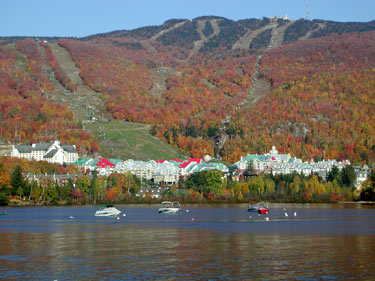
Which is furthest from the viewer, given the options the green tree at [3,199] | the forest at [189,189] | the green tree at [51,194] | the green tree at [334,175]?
the green tree at [334,175]

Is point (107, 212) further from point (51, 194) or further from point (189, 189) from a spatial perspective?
point (189, 189)

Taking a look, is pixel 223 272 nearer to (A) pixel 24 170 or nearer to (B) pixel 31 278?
(B) pixel 31 278

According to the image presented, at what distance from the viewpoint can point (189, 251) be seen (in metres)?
59.5

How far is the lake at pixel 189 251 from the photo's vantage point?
48188 mm

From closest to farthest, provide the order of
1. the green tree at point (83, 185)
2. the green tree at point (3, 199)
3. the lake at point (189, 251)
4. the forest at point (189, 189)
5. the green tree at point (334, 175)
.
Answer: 1. the lake at point (189, 251)
2. the green tree at point (3, 199)
3. the forest at point (189, 189)
4. the green tree at point (83, 185)
5. the green tree at point (334, 175)

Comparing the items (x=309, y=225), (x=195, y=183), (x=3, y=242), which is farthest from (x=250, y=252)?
(x=195, y=183)

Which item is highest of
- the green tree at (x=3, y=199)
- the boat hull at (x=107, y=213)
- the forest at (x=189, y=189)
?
the forest at (x=189, y=189)

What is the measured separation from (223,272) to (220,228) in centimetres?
3483

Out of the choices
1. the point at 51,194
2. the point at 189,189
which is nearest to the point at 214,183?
the point at 189,189

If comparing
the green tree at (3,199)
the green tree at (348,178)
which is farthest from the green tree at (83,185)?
the green tree at (348,178)

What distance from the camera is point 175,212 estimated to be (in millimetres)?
121625

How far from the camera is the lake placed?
1897 inches

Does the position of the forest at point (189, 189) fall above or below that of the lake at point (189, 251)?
above

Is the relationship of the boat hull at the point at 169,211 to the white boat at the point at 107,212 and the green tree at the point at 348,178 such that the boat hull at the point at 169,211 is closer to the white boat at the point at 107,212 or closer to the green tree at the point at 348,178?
the white boat at the point at 107,212
